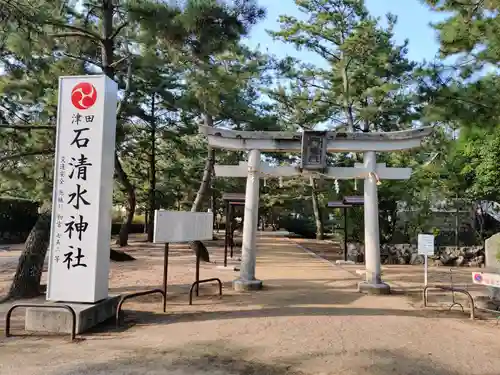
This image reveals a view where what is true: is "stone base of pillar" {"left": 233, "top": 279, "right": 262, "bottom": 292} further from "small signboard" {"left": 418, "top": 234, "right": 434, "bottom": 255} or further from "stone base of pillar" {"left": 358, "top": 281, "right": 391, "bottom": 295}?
"small signboard" {"left": 418, "top": 234, "right": 434, "bottom": 255}

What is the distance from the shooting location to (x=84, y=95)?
6441 millimetres

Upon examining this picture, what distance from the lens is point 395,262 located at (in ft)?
55.2

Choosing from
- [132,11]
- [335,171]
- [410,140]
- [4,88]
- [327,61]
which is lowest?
[335,171]

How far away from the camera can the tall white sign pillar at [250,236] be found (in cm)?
957

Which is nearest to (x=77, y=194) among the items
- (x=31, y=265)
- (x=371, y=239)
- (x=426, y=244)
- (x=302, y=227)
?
(x=31, y=265)

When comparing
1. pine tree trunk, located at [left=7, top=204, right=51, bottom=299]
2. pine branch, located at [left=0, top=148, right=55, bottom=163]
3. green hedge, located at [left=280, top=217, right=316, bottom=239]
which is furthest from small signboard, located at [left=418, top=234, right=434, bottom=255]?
green hedge, located at [left=280, top=217, right=316, bottom=239]

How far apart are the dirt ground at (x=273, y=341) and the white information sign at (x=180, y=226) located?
46.8 inches

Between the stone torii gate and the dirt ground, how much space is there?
92 centimetres

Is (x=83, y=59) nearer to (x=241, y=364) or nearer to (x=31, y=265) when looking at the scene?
(x=31, y=265)

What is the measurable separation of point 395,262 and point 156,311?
1191 centimetres

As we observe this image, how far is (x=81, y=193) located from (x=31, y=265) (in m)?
3.00

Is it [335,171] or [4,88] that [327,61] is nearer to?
[335,171]

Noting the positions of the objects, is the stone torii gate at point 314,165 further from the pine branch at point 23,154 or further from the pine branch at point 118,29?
the pine branch at point 23,154

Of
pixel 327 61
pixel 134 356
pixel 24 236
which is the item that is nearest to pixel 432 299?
pixel 134 356
